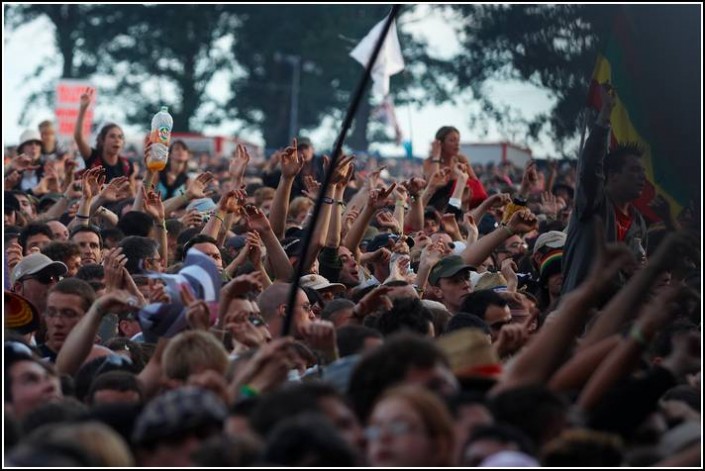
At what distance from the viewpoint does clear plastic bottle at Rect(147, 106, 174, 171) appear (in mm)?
13211

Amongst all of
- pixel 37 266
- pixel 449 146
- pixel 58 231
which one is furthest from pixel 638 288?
pixel 449 146

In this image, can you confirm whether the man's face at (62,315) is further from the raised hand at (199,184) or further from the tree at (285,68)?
the tree at (285,68)

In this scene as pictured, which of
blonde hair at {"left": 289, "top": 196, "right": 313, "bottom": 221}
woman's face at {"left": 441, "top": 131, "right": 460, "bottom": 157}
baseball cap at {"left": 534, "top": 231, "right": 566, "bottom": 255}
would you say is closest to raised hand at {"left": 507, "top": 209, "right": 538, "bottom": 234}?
baseball cap at {"left": 534, "top": 231, "right": 566, "bottom": 255}

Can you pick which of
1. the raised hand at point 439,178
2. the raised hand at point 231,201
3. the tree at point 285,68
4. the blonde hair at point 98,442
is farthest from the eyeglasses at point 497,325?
the tree at point 285,68

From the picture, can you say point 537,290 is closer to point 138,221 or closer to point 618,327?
point 138,221

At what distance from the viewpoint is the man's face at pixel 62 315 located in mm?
9289

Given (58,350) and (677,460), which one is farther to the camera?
(58,350)

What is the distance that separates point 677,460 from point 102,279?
4.81m

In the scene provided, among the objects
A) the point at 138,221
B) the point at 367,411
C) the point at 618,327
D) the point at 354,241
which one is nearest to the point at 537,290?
the point at 354,241

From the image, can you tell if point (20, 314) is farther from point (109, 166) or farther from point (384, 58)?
point (384, 58)

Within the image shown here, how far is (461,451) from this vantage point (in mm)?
6203

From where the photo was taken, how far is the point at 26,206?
14750 mm

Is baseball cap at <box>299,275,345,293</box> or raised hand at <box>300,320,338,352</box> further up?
raised hand at <box>300,320,338,352</box>

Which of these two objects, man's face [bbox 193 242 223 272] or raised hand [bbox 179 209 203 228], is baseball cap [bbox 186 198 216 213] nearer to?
raised hand [bbox 179 209 203 228]
